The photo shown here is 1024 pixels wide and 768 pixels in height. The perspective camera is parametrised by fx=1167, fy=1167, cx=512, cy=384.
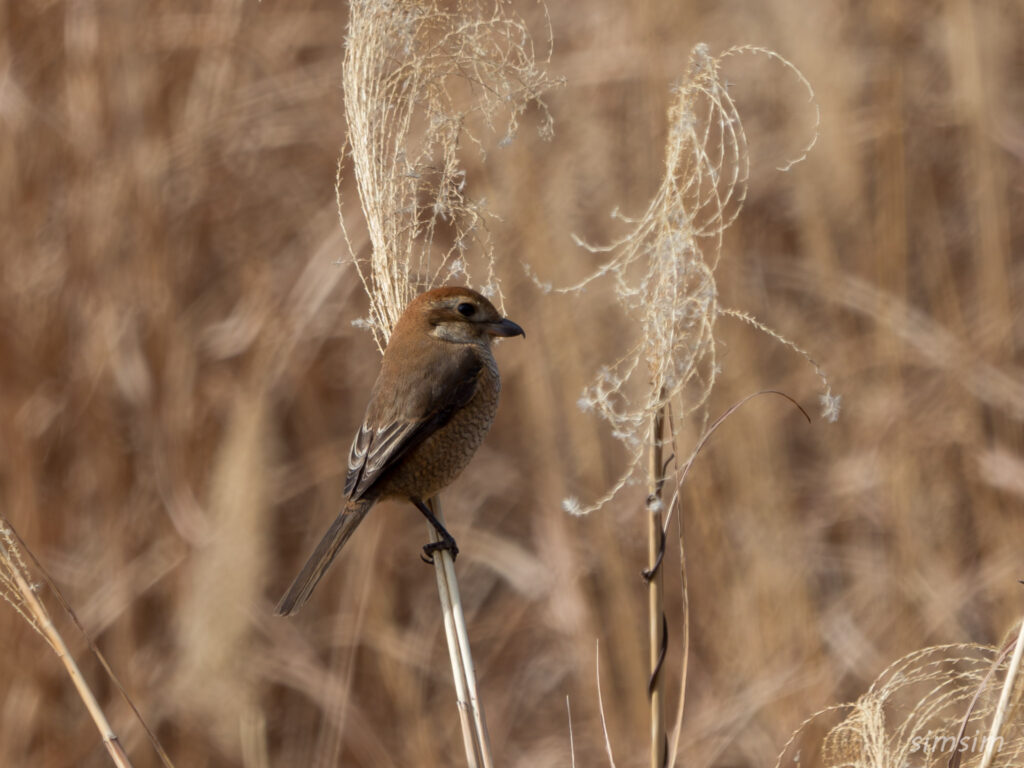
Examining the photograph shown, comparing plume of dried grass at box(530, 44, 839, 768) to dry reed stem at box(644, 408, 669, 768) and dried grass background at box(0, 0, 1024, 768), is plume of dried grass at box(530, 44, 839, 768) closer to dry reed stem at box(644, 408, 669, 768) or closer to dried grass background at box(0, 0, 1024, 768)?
dry reed stem at box(644, 408, 669, 768)

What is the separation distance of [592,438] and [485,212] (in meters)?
1.52

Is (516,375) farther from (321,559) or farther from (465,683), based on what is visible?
(465,683)

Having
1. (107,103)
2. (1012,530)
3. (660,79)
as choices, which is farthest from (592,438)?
(107,103)

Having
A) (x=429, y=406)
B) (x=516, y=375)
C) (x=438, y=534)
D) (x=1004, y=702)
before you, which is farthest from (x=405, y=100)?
(x=516, y=375)

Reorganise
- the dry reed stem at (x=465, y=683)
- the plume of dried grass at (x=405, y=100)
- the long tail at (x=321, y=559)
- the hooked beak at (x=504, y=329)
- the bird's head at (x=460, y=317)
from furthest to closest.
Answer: the hooked beak at (x=504, y=329), the bird's head at (x=460, y=317), the long tail at (x=321, y=559), the plume of dried grass at (x=405, y=100), the dry reed stem at (x=465, y=683)

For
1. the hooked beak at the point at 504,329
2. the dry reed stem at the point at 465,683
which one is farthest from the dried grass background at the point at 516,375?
the dry reed stem at the point at 465,683

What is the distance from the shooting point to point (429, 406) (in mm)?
2438

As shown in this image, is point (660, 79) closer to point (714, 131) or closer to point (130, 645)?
point (714, 131)

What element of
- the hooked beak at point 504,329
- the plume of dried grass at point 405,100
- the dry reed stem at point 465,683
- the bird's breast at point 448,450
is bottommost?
the dry reed stem at point 465,683

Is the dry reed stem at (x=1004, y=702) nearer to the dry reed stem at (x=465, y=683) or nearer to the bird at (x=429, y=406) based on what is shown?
the dry reed stem at (x=465, y=683)

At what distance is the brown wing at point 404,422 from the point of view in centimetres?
234

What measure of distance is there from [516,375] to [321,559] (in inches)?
85.1

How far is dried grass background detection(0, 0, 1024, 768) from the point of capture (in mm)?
3463

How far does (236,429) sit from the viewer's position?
3.62 m
